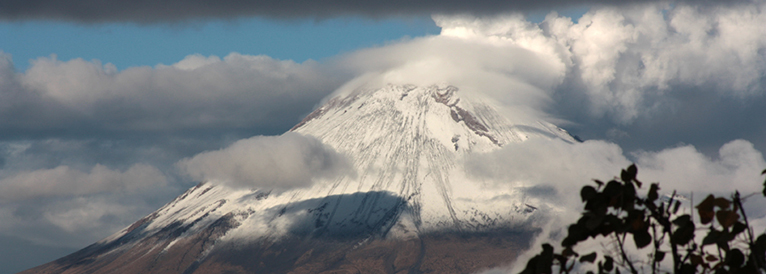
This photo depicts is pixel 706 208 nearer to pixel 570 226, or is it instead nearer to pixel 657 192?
pixel 657 192

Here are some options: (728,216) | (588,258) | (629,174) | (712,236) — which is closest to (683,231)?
(712,236)

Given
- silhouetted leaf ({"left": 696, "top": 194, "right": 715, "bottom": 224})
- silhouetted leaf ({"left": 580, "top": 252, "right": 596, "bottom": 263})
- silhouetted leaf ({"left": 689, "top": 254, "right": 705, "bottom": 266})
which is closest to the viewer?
silhouetted leaf ({"left": 696, "top": 194, "right": 715, "bottom": 224})

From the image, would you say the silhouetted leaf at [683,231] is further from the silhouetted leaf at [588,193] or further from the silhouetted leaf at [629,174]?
the silhouetted leaf at [588,193]

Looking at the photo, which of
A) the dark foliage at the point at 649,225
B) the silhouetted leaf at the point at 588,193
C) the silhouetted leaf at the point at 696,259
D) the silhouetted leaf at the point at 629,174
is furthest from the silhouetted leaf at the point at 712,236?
the silhouetted leaf at the point at 588,193

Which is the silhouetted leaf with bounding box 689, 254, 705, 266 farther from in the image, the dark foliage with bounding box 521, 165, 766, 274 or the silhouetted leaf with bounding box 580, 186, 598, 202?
the silhouetted leaf with bounding box 580, 186, 598, 202

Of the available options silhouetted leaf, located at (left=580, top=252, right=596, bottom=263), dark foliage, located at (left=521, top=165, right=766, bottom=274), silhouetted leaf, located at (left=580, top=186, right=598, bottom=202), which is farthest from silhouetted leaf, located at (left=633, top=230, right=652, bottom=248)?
silhouetted leaf, located at (left=580, top=186, right=598, bottom=202)

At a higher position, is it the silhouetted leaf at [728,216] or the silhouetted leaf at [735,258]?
the silhouetted leaf at [728,216]

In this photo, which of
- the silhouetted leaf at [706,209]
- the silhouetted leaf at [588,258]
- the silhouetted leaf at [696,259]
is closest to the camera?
the silhouetted leaf at [706,209]

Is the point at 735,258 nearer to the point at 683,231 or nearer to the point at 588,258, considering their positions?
the point at 683,231
